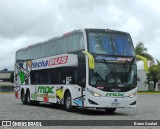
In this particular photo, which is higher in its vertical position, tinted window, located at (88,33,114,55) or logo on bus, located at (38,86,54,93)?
tinted window, located at (88,33,114,55)

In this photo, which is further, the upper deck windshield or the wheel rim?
the wheel rim

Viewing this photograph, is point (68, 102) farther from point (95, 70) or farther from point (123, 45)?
point (123, 45)

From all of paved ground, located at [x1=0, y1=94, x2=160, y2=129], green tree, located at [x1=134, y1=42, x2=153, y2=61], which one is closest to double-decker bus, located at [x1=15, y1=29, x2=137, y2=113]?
paved ground, located at [x1=0, y1=94, x2=160, y2=129]

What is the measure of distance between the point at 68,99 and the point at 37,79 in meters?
5.58

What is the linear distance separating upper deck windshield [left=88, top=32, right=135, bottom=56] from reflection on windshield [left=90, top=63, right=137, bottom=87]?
66cm

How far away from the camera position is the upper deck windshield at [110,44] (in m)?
19.8

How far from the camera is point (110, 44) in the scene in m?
20.1

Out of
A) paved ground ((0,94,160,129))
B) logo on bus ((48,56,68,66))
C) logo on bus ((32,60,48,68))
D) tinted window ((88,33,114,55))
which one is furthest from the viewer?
A: logo on bus ((32,60,48,68))

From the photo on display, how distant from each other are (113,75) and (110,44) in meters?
1.51

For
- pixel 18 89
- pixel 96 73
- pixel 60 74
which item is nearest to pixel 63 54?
pixel 60 74

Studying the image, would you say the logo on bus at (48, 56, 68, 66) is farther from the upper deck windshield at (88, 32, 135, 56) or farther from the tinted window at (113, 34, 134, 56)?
the tinted window at (113, 34, 134, 56)

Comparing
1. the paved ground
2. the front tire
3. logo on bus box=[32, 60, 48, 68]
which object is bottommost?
the paved ground

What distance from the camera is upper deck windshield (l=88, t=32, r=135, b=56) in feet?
65.1

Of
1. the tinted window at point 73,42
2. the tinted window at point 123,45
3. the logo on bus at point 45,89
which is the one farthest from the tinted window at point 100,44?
the logo on bus at point 45,89
